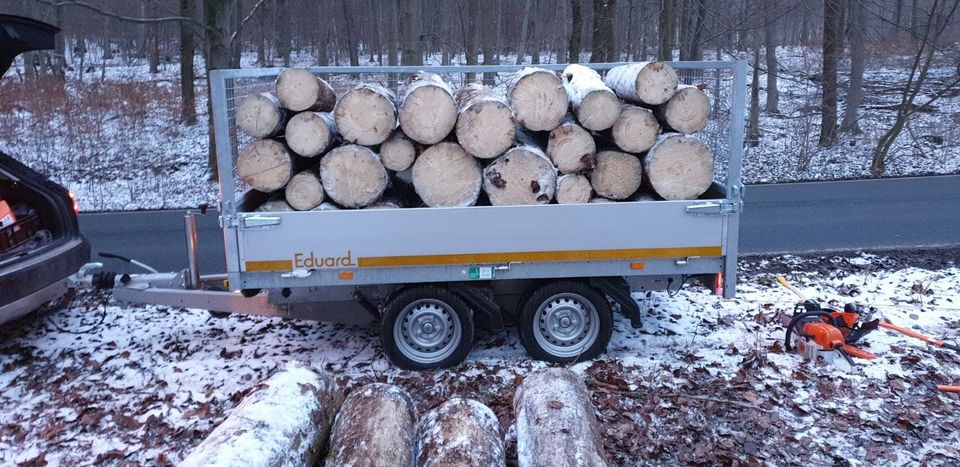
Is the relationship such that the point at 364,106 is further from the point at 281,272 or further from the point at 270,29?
the point at 270,29

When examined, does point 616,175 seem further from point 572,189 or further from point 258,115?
point 258,115

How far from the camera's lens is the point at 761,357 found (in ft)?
20.5

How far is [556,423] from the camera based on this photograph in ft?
14.3

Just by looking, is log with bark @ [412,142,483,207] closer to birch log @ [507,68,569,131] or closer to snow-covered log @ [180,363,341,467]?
birch log @ [507,68,569,131]

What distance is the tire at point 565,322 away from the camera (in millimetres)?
6168

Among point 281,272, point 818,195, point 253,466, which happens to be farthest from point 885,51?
point 253,466

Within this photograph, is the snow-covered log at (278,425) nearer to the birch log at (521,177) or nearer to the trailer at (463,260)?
the trailer at (463,260)

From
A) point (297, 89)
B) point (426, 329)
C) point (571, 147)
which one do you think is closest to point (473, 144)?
point (571, 147)

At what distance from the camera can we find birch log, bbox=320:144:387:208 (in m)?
5.89

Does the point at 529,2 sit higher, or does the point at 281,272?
the point at 529,2

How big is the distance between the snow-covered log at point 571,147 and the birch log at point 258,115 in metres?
2.05

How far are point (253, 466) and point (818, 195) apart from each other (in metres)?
13.3

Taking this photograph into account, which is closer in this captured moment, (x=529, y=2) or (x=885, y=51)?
(x=885, y=51)

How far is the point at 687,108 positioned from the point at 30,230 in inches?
212
